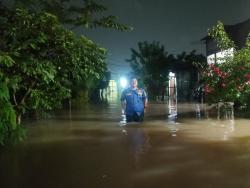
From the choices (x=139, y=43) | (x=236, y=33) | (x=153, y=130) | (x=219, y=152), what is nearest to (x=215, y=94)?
(x=153, y=130)

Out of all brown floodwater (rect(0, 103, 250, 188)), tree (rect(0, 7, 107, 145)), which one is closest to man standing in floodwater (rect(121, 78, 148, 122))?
brown floodwater (rect(0, 103, 250, 188))

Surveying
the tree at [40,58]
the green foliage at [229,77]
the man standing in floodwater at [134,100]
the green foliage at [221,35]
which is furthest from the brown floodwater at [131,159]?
the green foliage at [221,35]

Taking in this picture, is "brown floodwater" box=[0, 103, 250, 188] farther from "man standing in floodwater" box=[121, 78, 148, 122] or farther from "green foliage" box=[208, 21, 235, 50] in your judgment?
"green foliage" box=[208, 21, 235, 50]

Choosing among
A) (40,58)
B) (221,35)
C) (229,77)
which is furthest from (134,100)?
(40,58)

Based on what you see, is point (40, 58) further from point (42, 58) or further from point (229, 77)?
point (229, 77)

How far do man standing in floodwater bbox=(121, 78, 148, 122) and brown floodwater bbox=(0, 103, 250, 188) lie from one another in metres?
1.52

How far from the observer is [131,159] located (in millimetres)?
9594

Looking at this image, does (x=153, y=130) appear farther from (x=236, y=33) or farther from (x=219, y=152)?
(x=236, y=33)

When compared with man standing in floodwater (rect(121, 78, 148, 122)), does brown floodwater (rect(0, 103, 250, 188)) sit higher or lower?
lower

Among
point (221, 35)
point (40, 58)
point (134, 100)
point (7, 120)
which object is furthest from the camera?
point (221, 35)

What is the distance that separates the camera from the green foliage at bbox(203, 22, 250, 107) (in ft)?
63.2

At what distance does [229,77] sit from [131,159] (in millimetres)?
11064

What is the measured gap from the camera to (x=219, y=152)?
1022 centimetres

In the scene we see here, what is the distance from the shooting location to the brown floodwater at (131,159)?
7652 millimetres
